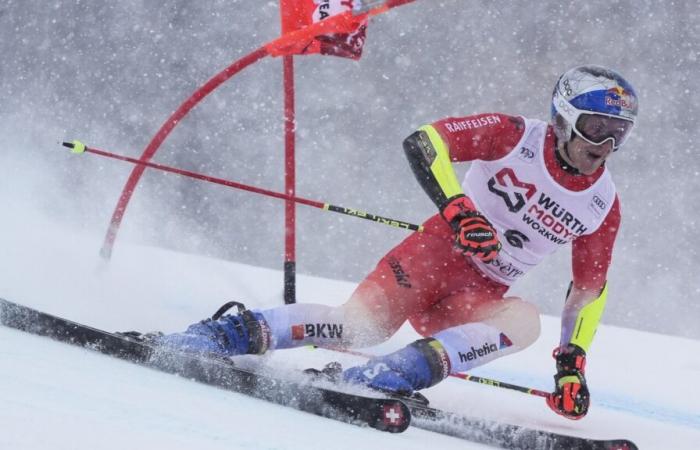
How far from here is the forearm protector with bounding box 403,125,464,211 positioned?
2.85m

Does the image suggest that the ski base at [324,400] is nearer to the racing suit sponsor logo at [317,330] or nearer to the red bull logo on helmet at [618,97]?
the racing suit sponsor logo at [317,330]

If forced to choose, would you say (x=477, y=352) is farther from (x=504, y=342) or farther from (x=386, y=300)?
(x=386, y=300)

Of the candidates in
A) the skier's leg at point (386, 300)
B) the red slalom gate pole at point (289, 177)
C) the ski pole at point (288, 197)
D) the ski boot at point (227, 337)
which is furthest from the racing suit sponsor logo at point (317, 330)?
the red slalom gate pole at point (289, 177)

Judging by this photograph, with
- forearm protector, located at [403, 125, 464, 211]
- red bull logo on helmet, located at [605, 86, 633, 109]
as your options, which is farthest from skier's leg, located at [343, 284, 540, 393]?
red bull logo on helmet, located at [605, 86, 633, 109]

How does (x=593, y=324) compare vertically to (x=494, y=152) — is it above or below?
below

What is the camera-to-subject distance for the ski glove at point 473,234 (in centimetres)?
270

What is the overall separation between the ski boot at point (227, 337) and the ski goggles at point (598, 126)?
4.09 ft

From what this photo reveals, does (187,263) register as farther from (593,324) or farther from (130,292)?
(593,324)

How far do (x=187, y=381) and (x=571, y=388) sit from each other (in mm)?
1351

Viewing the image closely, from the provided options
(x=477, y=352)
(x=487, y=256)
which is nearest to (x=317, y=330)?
(x=477, y=352)

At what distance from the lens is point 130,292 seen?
14.8ft

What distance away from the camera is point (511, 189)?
121 inches

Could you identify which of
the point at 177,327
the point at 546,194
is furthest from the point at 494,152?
the point at 177,327

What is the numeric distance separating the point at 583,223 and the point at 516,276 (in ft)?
1.10
